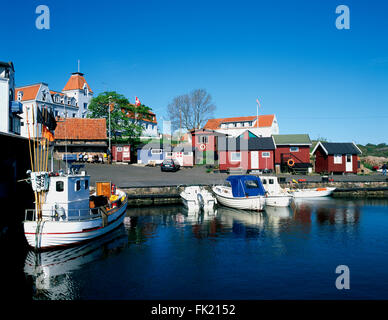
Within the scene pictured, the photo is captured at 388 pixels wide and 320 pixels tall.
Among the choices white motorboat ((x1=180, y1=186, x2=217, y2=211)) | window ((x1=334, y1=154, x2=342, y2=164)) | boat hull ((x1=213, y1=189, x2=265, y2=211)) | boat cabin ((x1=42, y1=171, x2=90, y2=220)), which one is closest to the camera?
boat cabin ((x1=42, y1=171, x2=90, y2=220))

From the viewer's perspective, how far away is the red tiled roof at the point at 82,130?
53.5 metres

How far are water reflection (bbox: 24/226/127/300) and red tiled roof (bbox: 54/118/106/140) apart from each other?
3744cm

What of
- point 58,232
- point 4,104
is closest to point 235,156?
point 4,104

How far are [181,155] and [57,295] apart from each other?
41952 mm

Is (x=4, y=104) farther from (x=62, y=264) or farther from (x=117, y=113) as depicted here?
(x=117, y=113)

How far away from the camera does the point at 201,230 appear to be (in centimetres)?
2128

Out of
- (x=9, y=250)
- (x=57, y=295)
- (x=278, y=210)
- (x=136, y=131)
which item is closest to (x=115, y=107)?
(x=136, y=131)

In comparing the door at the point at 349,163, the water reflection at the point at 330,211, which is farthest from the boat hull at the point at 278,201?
the door at the point at 349,163

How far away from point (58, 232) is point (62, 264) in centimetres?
215

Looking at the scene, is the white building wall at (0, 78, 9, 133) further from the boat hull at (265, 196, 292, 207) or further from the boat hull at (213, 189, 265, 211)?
the boat hull at (265, 196, 292, 207)

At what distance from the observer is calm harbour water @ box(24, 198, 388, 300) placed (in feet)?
38.6

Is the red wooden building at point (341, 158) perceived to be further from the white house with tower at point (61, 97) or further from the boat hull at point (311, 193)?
the white house with tower at point (61, 97)

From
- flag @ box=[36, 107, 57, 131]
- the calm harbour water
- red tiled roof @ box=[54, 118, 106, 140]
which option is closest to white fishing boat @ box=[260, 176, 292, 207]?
the calm harbour water

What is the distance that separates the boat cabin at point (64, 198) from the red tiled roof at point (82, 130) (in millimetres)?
36943
